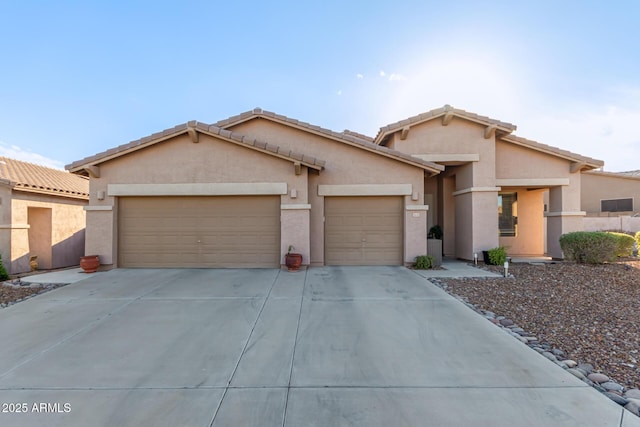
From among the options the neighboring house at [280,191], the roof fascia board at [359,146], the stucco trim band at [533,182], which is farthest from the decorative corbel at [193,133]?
the stucco trim band at [533,182]

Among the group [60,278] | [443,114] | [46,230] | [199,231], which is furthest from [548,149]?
[46,230]

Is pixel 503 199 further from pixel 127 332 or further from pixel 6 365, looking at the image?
pixel 6 365

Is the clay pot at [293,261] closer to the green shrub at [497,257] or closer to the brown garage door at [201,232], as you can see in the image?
the brown garage door at [201,232]

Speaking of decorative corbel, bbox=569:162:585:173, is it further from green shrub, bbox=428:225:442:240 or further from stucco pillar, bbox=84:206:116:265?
stucco pillar, bbox=84:206:116:265

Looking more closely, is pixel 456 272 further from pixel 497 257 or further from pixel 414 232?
pixel 497 257

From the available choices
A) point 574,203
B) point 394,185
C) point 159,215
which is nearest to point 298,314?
point 394,185

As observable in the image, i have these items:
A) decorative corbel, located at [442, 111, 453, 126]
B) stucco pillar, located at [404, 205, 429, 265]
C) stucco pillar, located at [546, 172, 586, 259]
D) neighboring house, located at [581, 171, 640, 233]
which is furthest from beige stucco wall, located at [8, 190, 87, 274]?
neighboring house, located at [581, 171, 640, 233]

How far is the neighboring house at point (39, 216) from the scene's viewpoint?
35.4ft

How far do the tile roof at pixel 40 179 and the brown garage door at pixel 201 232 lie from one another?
545cm

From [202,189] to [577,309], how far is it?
32.7 ft

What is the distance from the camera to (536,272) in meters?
9.21

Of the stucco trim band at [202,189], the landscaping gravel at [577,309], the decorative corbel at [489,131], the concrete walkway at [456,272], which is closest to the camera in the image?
the landscaping gravel at [577,309]

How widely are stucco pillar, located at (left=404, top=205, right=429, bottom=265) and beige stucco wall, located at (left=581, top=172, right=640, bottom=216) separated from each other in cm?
1839

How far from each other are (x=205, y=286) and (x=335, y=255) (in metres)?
4.37
